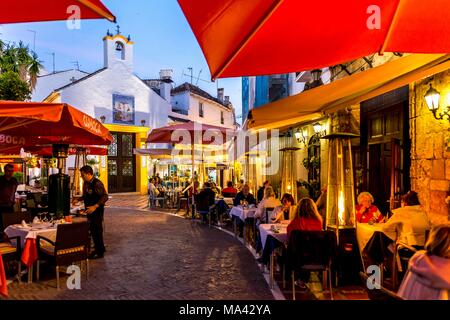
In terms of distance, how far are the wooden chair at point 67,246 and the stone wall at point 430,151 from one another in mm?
5715

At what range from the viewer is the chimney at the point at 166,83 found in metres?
28.9

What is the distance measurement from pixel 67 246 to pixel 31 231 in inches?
29.0

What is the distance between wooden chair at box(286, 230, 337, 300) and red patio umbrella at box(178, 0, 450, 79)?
9.33 ft

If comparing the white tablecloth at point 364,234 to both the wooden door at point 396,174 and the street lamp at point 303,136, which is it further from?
the street lamp at point 303,136

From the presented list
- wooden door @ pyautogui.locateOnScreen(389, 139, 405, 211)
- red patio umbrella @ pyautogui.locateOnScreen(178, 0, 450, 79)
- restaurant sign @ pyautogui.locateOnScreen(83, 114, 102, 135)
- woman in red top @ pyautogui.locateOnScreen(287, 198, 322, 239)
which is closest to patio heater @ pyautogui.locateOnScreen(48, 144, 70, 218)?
restaurant sign @ pyautogui.locateOnScreen(83, 114, 102, 135)

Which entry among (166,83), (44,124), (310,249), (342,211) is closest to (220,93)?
(166,83)

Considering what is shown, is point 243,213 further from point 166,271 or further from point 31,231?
point 31,231

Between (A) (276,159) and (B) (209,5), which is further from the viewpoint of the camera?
(A) (276,159)

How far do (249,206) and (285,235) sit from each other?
3.97 metres

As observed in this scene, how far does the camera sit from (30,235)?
19.6 ft

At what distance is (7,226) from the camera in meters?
6.82

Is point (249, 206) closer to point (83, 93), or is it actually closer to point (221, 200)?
point (221, 200)

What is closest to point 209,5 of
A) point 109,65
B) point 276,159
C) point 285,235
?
point 285,235

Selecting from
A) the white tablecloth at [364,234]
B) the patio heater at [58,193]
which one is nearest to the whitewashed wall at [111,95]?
the patio heater at [58,193]
